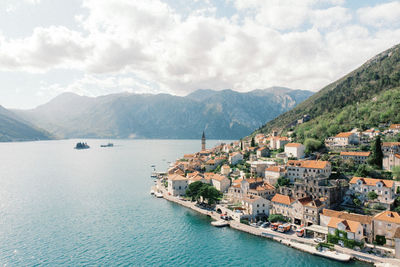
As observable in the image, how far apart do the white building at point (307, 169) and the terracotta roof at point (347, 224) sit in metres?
21.4

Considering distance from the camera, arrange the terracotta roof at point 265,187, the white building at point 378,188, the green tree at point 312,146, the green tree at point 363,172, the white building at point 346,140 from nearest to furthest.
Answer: the white building at point 378,188
the green tree at point 363,172
the terracotta roof at point 265,187
the white building at point 346,140
the green tree at point 312,146

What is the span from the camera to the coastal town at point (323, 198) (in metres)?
46.1

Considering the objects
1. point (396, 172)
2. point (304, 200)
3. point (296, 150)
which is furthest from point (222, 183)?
point (396, 172)

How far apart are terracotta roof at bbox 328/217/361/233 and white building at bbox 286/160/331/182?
70.2 feet

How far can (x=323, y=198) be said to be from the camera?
5778 centimetres

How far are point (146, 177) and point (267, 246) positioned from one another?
3310 inches

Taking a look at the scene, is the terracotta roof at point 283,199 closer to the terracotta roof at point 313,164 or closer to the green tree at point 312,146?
the terracotta roof at point 313,164

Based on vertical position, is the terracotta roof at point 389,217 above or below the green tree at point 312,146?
below

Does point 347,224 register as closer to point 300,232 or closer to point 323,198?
point 300,232

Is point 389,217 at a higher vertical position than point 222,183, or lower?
lower

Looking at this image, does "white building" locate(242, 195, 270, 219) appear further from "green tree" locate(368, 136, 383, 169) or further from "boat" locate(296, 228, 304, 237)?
"green tree" locate(368, 136, 383, 169)

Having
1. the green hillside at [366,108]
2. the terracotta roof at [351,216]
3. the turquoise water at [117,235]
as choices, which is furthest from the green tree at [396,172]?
the green hillside at [366,108]

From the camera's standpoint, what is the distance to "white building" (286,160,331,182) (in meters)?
70.0

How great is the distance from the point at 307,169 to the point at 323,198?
591 inches
